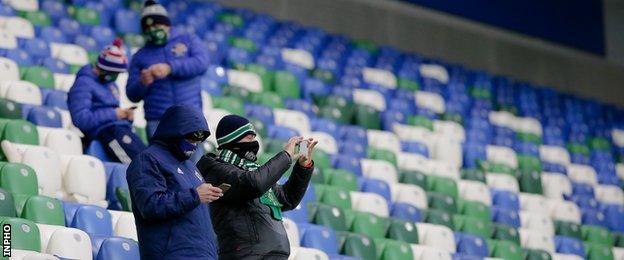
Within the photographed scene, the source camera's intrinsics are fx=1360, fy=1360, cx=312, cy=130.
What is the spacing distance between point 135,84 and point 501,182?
4302 millimetres

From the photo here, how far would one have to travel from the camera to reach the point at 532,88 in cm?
1557

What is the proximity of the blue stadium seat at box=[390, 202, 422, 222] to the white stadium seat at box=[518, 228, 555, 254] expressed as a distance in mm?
960

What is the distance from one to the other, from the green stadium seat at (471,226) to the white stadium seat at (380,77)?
3.67 metres

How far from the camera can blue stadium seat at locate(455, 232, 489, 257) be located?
30.4 ft

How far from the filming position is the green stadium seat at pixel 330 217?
8.64 metres

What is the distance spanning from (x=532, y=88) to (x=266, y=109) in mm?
5678

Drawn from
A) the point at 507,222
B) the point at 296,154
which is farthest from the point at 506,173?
the point at 296,154

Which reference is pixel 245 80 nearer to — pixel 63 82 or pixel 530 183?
pixel 63 82

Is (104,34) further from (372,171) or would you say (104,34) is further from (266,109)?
(372,171)

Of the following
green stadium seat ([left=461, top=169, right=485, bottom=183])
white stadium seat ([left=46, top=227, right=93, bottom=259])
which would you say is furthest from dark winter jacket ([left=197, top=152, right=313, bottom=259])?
green stadium seat ([left=461, top=169, right=485, bottom=183])

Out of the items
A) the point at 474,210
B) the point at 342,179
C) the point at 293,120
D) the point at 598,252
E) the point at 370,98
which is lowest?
the point at 598,252

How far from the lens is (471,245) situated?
30.5 feet

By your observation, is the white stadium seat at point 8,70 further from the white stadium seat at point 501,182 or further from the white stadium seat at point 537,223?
the white stadium seat at point 501,182

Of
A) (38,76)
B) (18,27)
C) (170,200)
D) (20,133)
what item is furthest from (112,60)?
(170,200)
